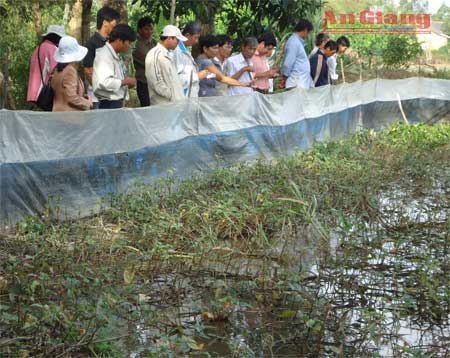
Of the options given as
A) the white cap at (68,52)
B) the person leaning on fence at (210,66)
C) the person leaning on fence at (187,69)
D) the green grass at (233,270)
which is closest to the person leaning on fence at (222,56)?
the person leaning on fence at (210,66)

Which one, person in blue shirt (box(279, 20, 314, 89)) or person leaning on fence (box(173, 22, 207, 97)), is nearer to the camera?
person leaning on fence (box(173, 22, 207, 97))

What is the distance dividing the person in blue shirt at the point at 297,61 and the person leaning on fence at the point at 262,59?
28.6 inches

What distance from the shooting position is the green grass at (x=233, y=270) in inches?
→ 177

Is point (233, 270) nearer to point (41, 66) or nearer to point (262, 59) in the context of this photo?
point (41, 66)

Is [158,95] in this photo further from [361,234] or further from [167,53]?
[361,234]

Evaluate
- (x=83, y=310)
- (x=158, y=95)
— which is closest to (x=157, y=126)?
(x=158, y=95)

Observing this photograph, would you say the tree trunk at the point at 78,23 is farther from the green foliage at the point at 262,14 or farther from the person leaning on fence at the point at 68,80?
the person leaning on fence at the point at 68,80

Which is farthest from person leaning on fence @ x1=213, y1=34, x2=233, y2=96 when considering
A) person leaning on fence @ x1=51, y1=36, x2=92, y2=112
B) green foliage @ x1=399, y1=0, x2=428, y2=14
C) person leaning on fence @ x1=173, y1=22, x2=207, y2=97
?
green foliage @ x1=399, y1=0, x2=428, y2=14

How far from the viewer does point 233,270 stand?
6137mm

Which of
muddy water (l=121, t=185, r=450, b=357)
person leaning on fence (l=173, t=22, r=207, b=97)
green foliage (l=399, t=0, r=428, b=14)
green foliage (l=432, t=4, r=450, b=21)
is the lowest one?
green foliage (l=432, t=4, r=450, b=21)

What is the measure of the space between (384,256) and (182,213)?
167 cm

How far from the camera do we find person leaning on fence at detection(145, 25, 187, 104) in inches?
353

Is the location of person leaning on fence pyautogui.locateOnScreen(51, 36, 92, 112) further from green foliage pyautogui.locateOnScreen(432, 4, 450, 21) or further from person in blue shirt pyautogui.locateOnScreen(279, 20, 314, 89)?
green foliage pyautogui.locateOnScreen(432, 4, 450, 21)

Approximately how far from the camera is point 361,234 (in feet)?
23.5
